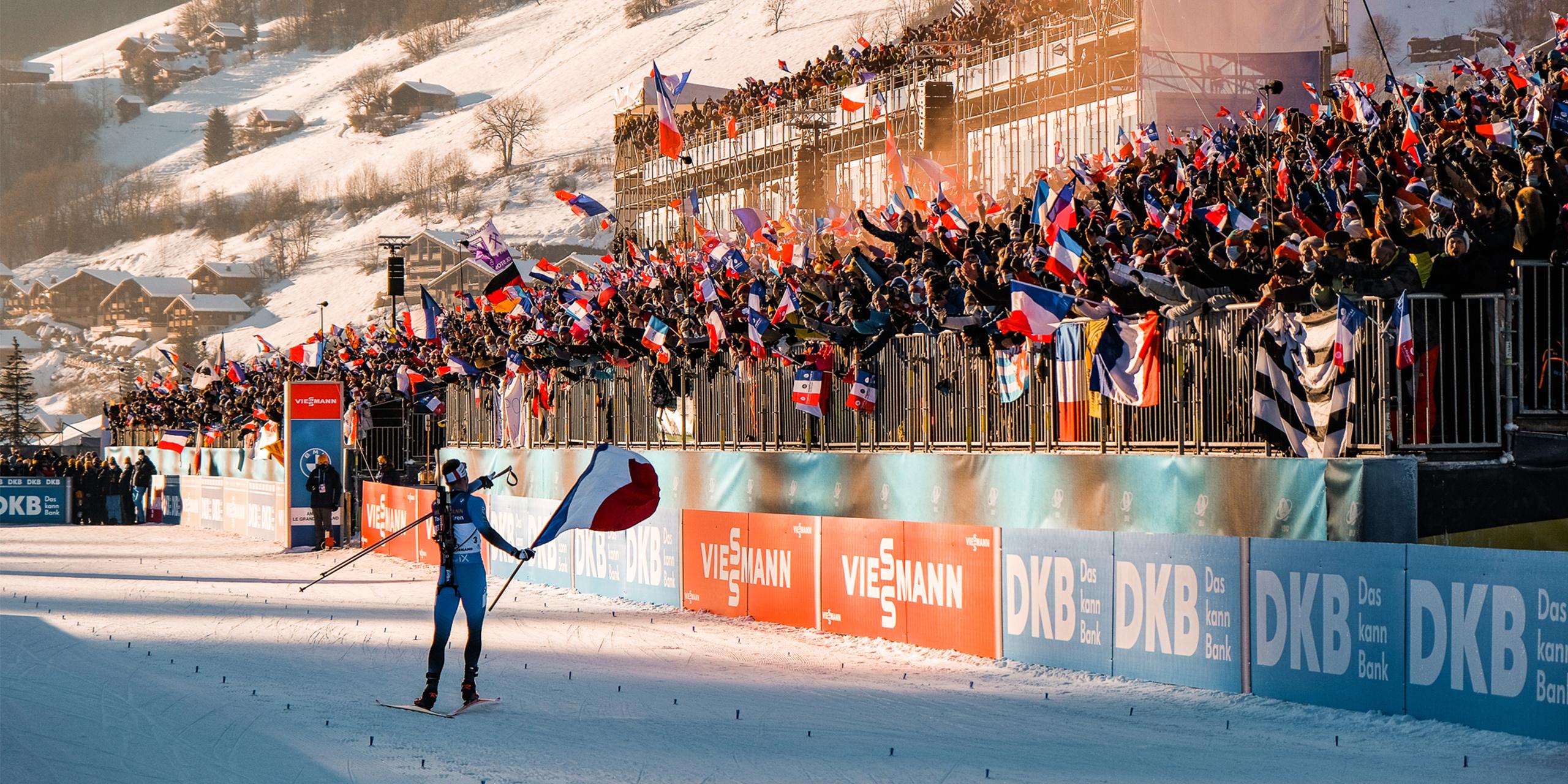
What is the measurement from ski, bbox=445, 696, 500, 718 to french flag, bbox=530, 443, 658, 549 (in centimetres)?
155

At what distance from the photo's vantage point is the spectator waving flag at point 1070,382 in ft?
54.4

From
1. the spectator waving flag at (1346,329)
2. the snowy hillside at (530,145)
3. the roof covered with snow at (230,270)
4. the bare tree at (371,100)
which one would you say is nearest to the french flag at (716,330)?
the spectator waving flag at (1346,329)

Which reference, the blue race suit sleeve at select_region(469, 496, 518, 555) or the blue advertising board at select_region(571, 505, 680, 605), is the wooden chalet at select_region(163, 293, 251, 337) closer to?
the blue advertising board at select_region(571, 505, 680, 605)

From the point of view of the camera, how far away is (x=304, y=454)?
34.3 meters

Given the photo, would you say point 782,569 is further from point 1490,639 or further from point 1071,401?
point 1490,639

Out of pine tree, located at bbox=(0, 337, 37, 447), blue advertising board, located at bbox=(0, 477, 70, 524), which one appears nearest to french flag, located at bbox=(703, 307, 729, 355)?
blue advertising board, located at bbox=(0, 477, 70, 524)

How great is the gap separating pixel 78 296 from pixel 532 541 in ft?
499

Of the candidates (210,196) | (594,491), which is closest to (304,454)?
(594,491)

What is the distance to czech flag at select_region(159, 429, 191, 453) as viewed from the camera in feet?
179

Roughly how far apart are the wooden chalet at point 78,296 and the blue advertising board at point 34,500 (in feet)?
395

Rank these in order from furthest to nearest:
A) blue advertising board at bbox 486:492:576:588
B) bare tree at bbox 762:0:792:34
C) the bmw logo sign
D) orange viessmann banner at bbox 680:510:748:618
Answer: bare tree at bbox 762:0:792:34 → the bmw logo sign → blue advertising board at bbox 486:492:576:588 → orange viessmann banner at bbox 680:510:748:618

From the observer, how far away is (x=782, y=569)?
18828 mm

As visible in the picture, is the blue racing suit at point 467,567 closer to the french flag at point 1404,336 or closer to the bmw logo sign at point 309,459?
the french flag at point 1404,336

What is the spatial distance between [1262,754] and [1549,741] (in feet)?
5.79
